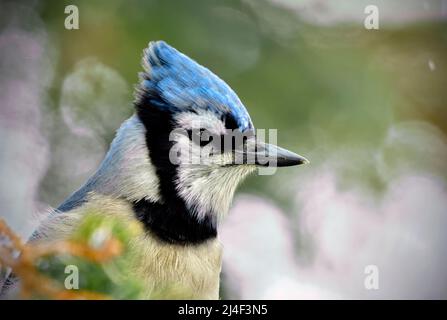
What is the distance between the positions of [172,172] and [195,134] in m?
0.10

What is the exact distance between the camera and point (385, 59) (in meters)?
1.93

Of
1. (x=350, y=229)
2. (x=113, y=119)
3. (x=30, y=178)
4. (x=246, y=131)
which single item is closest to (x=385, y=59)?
(x=350, y=229)

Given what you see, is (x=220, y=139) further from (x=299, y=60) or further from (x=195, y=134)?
(x=299, y=60)

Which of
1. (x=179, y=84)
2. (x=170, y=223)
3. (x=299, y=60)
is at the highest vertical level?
(x=299, y=60)

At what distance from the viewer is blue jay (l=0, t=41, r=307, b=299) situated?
1.25 m

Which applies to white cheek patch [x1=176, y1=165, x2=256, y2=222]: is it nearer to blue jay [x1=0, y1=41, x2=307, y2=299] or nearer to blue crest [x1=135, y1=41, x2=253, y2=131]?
blue jay [x1=0, y1=41, x2=307, y2=299]

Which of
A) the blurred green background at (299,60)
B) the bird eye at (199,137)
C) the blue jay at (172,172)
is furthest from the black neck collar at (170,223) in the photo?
the blurred green background at (299,60)

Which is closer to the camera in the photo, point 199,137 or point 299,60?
point 199,137

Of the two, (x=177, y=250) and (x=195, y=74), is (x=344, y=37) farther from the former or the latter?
(x=177, y=250)

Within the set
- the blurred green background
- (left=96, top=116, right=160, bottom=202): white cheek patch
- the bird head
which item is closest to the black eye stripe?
the bird head

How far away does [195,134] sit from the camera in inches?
51.6

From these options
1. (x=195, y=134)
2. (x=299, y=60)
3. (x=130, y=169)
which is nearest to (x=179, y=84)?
(x=195, y=134)

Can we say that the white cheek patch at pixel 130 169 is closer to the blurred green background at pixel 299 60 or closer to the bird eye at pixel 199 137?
the bird eye at pixel 199 137
